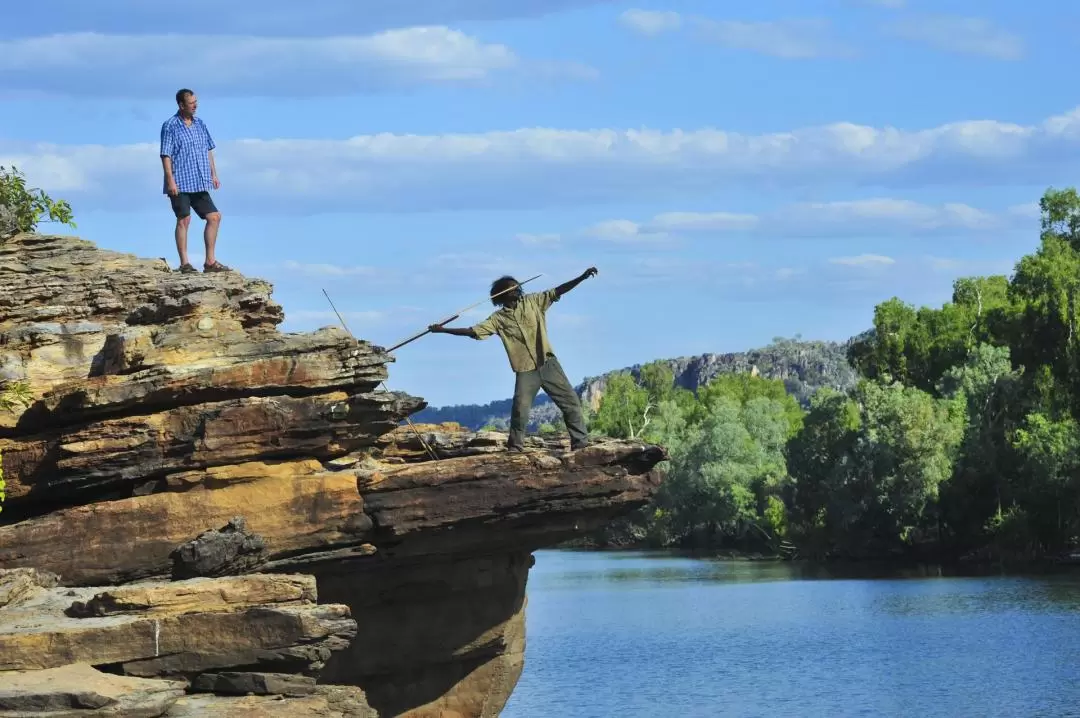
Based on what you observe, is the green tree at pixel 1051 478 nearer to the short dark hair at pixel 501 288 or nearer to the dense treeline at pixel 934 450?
the dense treeline at pixel 934 450

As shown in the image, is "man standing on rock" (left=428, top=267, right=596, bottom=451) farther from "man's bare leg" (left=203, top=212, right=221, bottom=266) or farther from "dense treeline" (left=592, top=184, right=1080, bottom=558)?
"dense treeline" (left=592, top=184, right=1080, bottom=558)

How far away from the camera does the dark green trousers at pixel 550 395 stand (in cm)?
2309

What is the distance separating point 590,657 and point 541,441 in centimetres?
2660

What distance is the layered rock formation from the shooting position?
19609 mm

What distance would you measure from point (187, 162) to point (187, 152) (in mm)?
133

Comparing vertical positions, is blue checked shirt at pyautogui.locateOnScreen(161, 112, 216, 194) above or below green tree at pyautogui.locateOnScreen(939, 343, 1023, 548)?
above

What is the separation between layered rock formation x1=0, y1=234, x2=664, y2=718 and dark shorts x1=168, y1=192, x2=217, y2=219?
881 millimetres

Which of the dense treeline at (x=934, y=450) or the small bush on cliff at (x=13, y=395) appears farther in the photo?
the dense treeline at (x=934, y=450)

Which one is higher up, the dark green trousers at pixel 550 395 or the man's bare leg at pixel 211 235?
the man's bare leg at pixel 211 235

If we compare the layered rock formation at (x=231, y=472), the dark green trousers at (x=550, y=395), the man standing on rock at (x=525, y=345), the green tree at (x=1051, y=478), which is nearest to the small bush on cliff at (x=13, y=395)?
the layered rock formation at (x=231, y=472)

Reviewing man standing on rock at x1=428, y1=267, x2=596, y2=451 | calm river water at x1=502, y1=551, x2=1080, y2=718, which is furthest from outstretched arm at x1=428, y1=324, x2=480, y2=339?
calm river water at x1=502, y1=551, x2=1080, y2=718

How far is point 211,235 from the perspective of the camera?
76.9 ft

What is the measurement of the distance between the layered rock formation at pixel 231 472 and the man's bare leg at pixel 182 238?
0.39 metres

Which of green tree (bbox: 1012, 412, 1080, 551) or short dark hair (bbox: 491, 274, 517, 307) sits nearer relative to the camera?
short dark hair (bbox: 491, 274, 517, 307)
